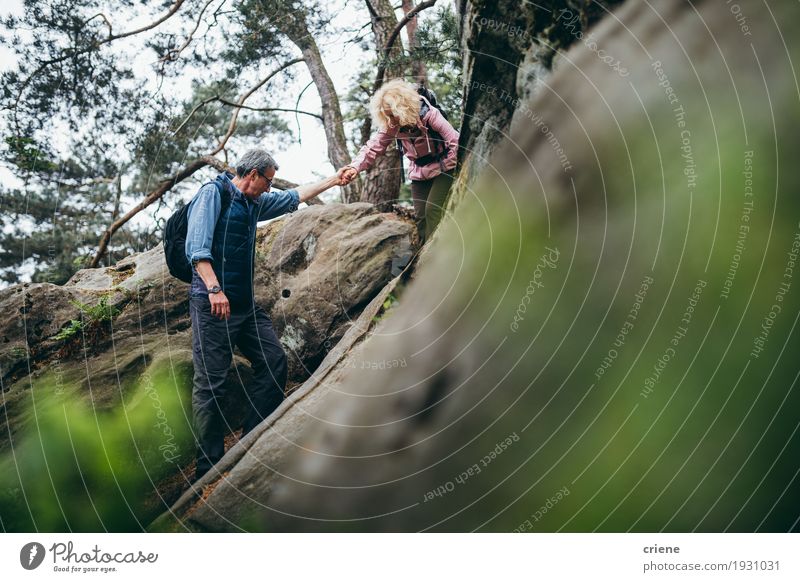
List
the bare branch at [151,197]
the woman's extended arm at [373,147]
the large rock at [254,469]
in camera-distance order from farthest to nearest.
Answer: the bare branch at [151,197] → the woman's extended arm at [373,147] → the large rock at [254,469]

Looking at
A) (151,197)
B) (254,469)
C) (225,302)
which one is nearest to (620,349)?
(254,469)

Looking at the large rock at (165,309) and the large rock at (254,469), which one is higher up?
the large rock at (165,309)

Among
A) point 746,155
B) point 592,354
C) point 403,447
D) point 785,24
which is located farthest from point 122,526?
point 785,24

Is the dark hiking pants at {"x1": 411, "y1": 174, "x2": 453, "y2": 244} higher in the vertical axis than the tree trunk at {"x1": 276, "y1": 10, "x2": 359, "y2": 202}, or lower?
lower

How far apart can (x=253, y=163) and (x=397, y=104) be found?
3.19 ft

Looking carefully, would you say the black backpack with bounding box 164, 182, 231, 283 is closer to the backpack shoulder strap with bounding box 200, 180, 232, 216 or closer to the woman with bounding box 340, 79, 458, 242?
the backpack shoulder strap with bounding box 200, 180, 232, 216

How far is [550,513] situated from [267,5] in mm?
4102

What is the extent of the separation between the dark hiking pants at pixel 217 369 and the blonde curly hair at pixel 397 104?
1437 millimetres

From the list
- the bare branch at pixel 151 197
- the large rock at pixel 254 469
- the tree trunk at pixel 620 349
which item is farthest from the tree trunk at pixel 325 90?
the large rock at pixel 254 469

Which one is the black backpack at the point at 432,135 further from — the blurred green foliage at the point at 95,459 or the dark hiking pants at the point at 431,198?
the blurred green foliage at the point at 95,459

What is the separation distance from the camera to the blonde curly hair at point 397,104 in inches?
141

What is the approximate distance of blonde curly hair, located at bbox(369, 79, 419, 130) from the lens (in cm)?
359

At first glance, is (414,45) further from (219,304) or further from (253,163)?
(219,304)

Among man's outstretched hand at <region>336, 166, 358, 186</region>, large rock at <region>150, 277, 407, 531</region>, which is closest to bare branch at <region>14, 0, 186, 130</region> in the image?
man's outstretched hand at <region>336, 166, 358, 186</region>
